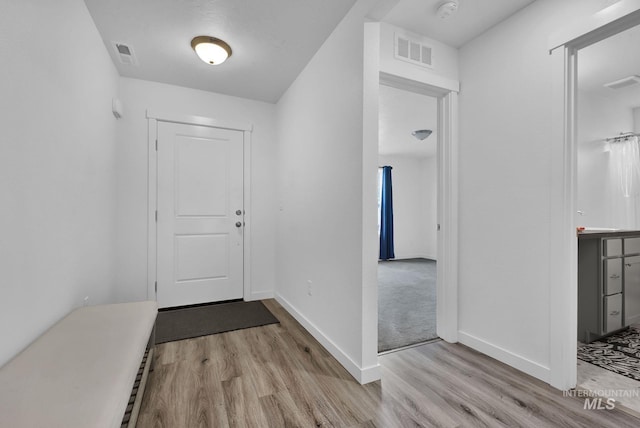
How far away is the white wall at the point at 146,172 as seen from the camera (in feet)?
A: 9.34

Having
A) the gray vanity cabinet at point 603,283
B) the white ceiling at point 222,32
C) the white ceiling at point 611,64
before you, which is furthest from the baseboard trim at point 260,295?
the white ceiling at point 611,64

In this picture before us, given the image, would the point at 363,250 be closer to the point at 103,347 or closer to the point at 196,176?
the point at 103,347

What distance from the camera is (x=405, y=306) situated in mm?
3246

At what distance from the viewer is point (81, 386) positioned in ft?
3.00

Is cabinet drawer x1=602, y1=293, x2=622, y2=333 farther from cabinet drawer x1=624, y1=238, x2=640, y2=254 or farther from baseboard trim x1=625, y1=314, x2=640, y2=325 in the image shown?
cabinet drawer x1=624, y1=238, x2=640, y2=254

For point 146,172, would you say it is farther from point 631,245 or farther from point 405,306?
point 631,245

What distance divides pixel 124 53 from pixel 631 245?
4627mm

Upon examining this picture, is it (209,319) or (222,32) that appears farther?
(209,319)

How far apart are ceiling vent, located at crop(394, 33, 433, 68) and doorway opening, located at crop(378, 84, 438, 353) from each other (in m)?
0.21

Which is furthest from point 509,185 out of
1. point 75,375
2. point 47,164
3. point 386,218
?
point 386,218

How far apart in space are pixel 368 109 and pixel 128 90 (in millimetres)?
2541

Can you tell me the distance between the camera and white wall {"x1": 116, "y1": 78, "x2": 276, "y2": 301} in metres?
2.85

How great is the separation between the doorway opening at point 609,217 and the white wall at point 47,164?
2.80m
